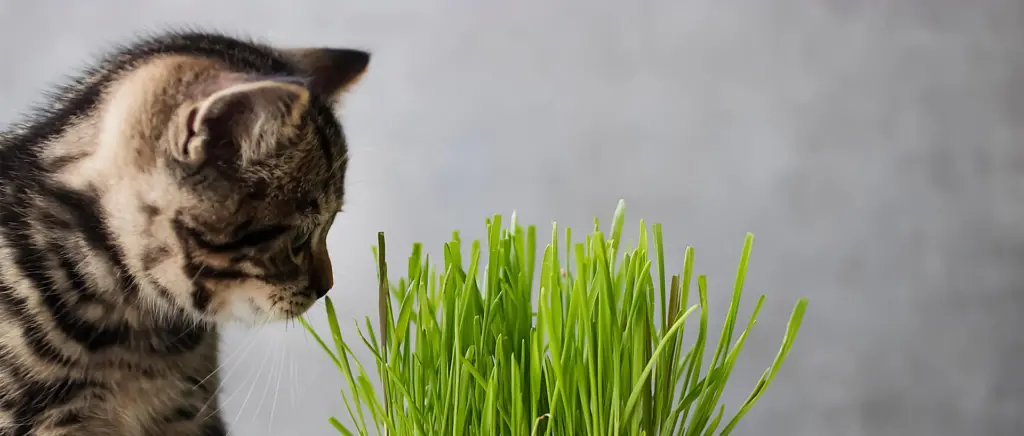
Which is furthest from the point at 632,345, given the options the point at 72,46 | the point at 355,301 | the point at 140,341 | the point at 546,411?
the point at 72,46

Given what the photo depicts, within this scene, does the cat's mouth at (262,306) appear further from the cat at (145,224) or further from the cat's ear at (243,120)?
the cat's ear at (243,120)

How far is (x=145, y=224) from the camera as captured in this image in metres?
0.53

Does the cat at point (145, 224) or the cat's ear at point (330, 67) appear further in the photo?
the cat's ear at point (330, 67)

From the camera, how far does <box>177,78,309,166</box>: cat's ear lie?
1.56ft

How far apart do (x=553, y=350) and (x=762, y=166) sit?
23.2 inches

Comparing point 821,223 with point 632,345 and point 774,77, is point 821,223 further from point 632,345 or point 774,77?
point 632,345

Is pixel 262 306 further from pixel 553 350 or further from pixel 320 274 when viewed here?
pixel 553 350

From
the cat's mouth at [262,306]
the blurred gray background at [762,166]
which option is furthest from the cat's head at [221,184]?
the blurred gray background at [762,166]

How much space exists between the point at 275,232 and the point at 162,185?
0.08 metres

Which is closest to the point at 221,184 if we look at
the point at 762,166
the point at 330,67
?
the point at 330,67

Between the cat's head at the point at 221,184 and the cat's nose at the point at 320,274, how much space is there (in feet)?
0.04

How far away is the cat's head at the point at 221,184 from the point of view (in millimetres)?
500

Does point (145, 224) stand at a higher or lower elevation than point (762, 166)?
lower

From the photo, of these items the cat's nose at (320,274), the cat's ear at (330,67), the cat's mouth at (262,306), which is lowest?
the cat's mouth at (262,306)
